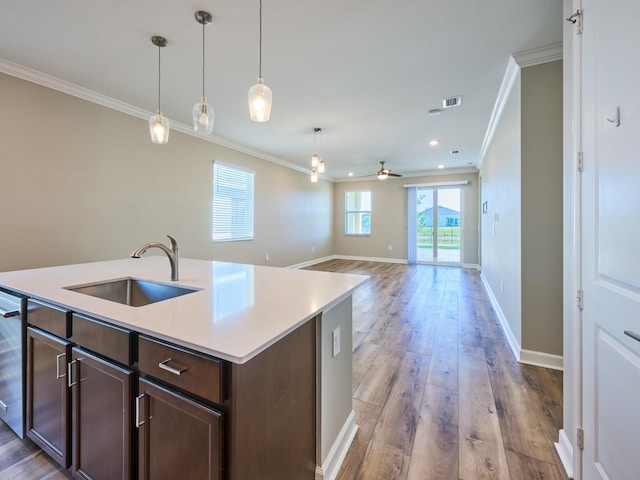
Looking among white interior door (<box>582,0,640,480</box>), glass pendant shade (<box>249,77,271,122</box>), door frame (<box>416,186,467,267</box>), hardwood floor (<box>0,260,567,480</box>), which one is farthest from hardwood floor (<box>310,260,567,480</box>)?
door frame (<box>416,186,467,267</box>)

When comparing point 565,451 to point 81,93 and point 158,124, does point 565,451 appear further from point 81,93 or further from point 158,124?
point 81,93

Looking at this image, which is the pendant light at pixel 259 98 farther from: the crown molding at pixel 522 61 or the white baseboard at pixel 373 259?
the white baseboard at pixel 373 259

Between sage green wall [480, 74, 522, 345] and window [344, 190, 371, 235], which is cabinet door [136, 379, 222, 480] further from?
window [344, 190, 371, 235]

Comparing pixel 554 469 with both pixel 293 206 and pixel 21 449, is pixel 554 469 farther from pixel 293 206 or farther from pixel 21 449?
pixel 293 206

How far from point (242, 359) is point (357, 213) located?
325 inches

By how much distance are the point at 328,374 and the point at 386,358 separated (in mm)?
1353

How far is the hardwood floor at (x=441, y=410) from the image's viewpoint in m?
1.37

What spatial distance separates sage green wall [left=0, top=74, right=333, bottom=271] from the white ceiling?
12.7 inches

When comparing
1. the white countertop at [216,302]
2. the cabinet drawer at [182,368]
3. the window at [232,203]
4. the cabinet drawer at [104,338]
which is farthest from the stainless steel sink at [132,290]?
the window at [232,203]

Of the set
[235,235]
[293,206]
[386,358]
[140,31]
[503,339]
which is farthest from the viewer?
[293,206]

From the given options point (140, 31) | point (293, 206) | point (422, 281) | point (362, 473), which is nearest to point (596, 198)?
point (362, 473)

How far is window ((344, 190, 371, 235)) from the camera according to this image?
8594 mm

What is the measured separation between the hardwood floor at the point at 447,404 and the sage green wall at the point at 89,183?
2.99 m

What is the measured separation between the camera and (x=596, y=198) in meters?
1.09
